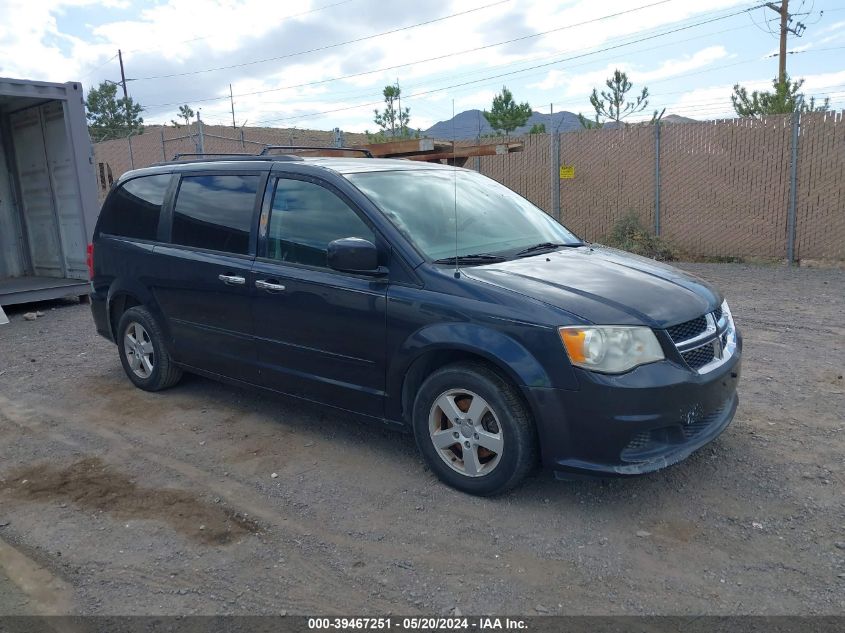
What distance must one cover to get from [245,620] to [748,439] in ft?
10.6

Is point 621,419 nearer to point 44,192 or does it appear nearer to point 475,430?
point 475,430

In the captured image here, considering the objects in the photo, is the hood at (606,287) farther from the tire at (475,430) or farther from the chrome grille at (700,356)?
the tire at (475,430)

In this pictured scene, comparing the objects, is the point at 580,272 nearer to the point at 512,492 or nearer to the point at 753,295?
the point at 512,492

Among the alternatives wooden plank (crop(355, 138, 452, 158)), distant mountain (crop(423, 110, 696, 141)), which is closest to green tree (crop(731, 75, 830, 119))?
distant mountain (crop(423, 110, 696, 141))

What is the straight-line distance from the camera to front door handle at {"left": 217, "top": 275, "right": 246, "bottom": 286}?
472cm

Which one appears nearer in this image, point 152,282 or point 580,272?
point 580,272

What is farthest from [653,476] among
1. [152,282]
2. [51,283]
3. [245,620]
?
[51,283]

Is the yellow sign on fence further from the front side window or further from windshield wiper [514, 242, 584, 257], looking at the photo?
the front side window

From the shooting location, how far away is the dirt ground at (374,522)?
9.92 ft

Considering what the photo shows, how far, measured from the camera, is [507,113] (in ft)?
84.8

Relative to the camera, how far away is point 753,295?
9234 mm

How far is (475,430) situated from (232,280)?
6.78 feet

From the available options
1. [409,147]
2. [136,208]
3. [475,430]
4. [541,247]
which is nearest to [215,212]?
[136,208]

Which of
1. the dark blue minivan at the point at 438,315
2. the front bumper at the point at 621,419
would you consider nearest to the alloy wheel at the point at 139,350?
the dark blue minivan at the point at 438,315
